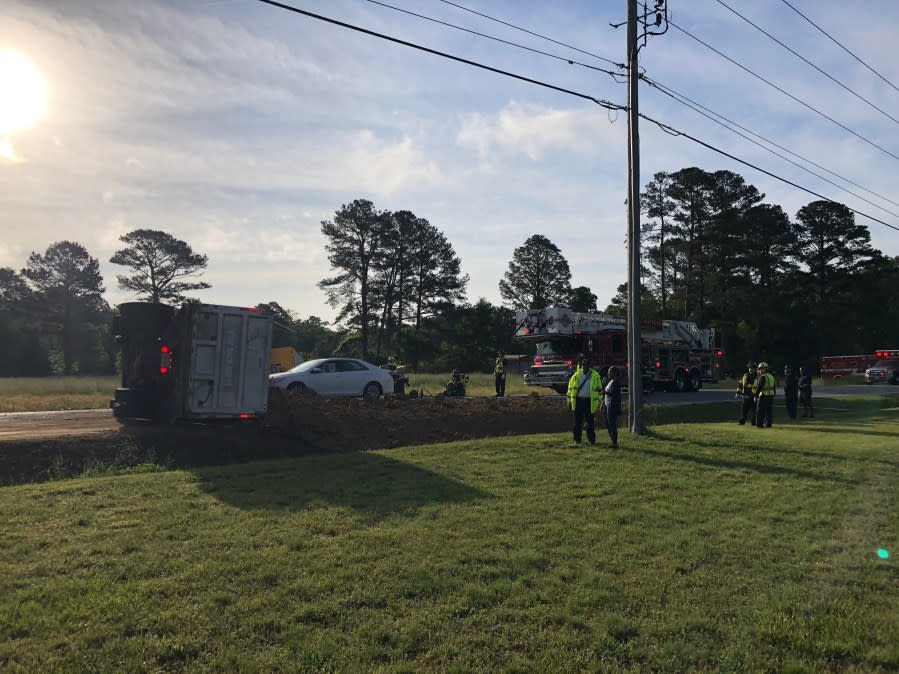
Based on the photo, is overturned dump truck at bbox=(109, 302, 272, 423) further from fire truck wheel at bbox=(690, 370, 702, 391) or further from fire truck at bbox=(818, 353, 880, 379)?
fire truck at bbox=(818, 353, 880, 379)

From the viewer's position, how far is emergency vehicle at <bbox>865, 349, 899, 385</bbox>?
Result: 149 ft

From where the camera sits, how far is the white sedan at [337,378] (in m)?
21.4

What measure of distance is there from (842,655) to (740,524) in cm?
343

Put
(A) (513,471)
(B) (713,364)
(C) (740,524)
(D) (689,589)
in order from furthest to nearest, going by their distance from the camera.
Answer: (B) (713,364)
(A) (513,471)
(C) (740,524)
(D) (689,589)

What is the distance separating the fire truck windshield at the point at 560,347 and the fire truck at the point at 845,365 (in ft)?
110

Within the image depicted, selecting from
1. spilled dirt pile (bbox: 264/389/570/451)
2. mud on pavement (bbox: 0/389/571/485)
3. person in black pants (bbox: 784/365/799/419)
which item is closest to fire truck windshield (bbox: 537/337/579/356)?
mud on pavement (bbox: 0/389/571/485)

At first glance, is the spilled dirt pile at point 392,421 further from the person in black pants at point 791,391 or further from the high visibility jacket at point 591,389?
the person in black pants at point 791,391

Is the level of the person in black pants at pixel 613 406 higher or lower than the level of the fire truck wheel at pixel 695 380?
lower

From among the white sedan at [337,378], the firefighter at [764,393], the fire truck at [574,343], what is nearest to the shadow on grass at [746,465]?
the firefighter at [764,393]

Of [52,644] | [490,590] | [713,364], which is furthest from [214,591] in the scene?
[713,364]

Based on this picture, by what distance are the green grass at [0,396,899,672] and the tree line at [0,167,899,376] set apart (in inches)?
2210

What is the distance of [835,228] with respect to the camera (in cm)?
6944

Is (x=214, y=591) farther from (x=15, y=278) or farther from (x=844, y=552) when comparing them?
(x=15, y=278)

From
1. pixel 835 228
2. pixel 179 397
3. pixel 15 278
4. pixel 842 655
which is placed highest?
pixel 835 228
